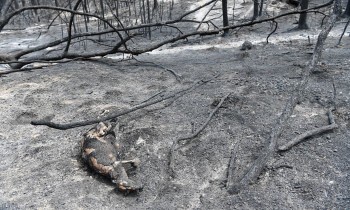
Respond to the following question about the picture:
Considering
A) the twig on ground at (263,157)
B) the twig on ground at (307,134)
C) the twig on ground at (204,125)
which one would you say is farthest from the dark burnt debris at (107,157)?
the twig on ground at (307,134)

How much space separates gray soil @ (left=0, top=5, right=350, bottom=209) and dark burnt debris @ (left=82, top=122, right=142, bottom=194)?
0.09 m

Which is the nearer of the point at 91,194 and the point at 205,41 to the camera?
the point at 91,194

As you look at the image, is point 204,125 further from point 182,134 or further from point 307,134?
point 307,134

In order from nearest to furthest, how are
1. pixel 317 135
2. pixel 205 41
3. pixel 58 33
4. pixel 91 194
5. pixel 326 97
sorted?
1. pixel 91 194
2. pixel 317 135
3. pixel 326 97
4. pixel 205 41
5. pixel 58 33

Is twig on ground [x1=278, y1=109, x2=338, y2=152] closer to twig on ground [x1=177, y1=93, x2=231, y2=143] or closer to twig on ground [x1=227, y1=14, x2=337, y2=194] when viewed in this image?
twig on ground [x1=227, y1=14, x2=337, y2=194]

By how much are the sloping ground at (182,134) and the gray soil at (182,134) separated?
1 cm

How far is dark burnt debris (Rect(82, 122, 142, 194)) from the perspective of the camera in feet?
9.98

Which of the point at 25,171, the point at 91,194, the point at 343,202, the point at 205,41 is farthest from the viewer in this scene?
the point at 205,41

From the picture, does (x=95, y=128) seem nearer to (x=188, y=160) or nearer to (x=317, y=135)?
(x=188, y=160)

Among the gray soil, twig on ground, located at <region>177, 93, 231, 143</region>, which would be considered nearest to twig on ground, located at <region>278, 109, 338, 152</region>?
the gray soil

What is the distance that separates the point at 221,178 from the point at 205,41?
20.7ft

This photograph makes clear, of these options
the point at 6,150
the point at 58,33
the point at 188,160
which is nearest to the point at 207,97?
the point at 188,160

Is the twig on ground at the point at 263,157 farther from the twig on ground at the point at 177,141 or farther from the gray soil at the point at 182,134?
the twig on ground at the point at 177,141

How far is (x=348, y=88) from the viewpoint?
4.68 meters
